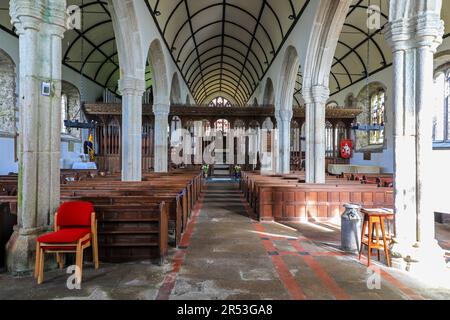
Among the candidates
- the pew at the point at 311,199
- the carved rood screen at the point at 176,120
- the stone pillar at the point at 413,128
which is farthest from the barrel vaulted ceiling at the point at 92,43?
the stone pillar at the point at 413,128

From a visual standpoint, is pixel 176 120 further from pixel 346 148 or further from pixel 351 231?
pixel 351 231

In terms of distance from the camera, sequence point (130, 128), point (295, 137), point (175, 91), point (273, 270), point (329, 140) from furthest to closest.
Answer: point (295, 137) < point (329, 140) < point (175, 91) < point (130, 128) < point (273, 270)

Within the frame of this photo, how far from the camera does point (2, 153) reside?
985 centimetres

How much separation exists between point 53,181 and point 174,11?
10.1 metres

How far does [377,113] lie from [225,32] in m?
10.0

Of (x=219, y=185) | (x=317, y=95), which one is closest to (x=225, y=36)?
(x=219, y=185)

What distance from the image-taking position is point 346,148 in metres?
15.8

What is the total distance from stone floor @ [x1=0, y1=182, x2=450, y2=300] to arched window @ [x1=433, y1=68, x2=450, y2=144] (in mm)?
7646

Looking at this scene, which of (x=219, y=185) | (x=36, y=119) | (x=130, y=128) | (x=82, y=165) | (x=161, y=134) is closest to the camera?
(x=36, y=119)

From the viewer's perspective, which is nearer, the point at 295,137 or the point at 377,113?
the point at 377,113

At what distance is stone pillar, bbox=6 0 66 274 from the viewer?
3764 millimetres

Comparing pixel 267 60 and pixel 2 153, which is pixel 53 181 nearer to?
pixel 2 153

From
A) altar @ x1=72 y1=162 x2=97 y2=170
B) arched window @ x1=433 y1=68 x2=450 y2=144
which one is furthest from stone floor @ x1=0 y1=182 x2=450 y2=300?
altar @ x1=72 y1=162 x2=97 y2=170
